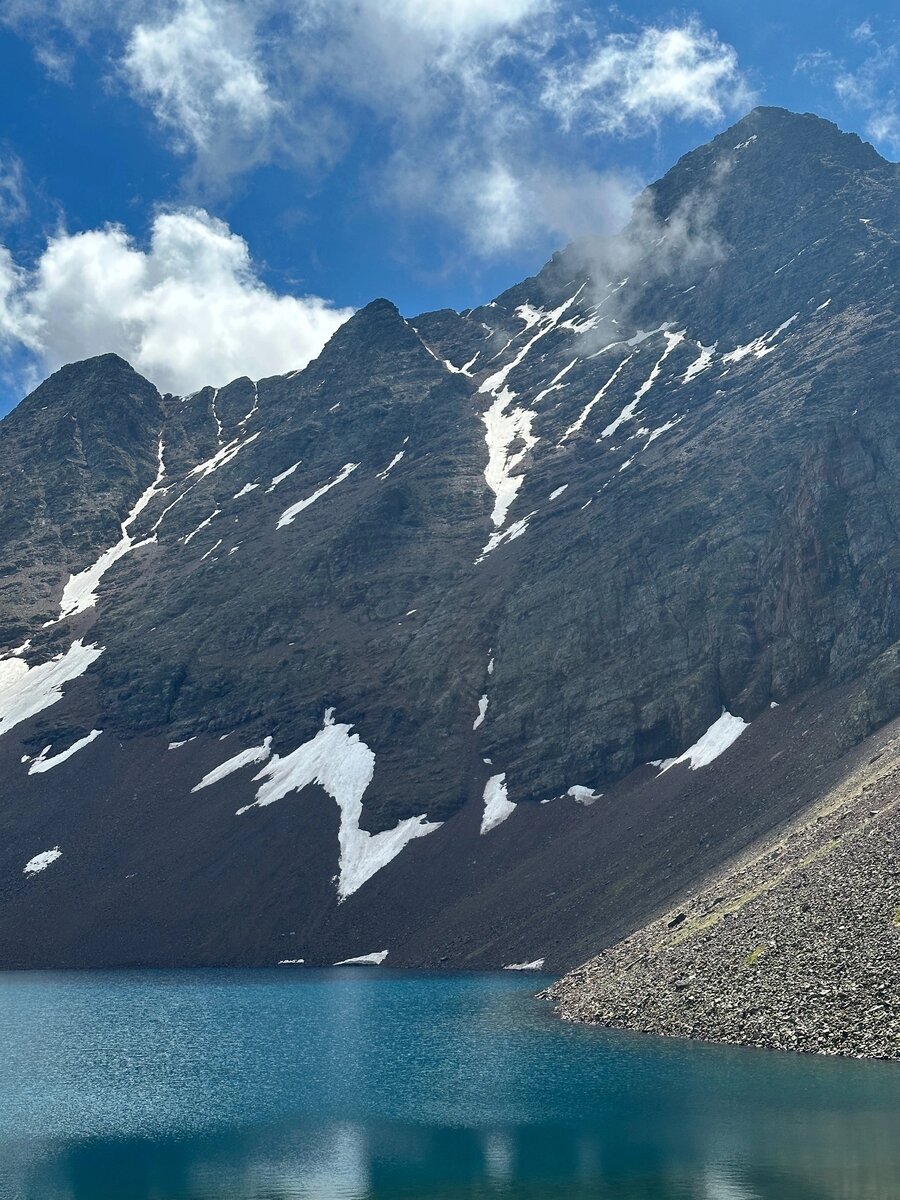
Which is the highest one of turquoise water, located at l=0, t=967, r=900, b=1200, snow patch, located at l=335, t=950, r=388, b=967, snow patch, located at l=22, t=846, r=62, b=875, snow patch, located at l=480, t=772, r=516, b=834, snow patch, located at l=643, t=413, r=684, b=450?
snow patch, located at l=643, t=413, r=684, b=450

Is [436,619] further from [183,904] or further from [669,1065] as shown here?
[669,1065]

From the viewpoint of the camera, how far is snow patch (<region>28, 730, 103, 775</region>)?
163375mm

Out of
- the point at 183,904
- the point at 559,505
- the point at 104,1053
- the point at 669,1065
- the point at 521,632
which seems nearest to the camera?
the point at 669,1065

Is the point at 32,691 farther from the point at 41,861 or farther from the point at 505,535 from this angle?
the point at 505,535

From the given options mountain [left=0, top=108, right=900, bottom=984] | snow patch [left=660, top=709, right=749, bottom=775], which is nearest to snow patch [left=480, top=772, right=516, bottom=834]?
mountain [left=0, top=108, right=900, bottom=984]

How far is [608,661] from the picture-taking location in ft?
473

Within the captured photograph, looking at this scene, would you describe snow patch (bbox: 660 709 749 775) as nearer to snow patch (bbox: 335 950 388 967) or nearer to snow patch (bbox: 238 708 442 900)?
snow patch (bbox: 238 708 442 900)

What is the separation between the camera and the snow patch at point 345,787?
414 ft

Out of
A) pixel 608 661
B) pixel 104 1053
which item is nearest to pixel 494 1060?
pixel 104 1053

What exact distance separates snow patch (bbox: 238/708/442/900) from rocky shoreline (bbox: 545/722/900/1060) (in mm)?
50163

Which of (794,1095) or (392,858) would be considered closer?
(794,1095)

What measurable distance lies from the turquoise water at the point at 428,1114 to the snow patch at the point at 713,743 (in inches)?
1970

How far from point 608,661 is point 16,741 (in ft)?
314

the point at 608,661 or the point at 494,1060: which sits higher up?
the point at 608,661
